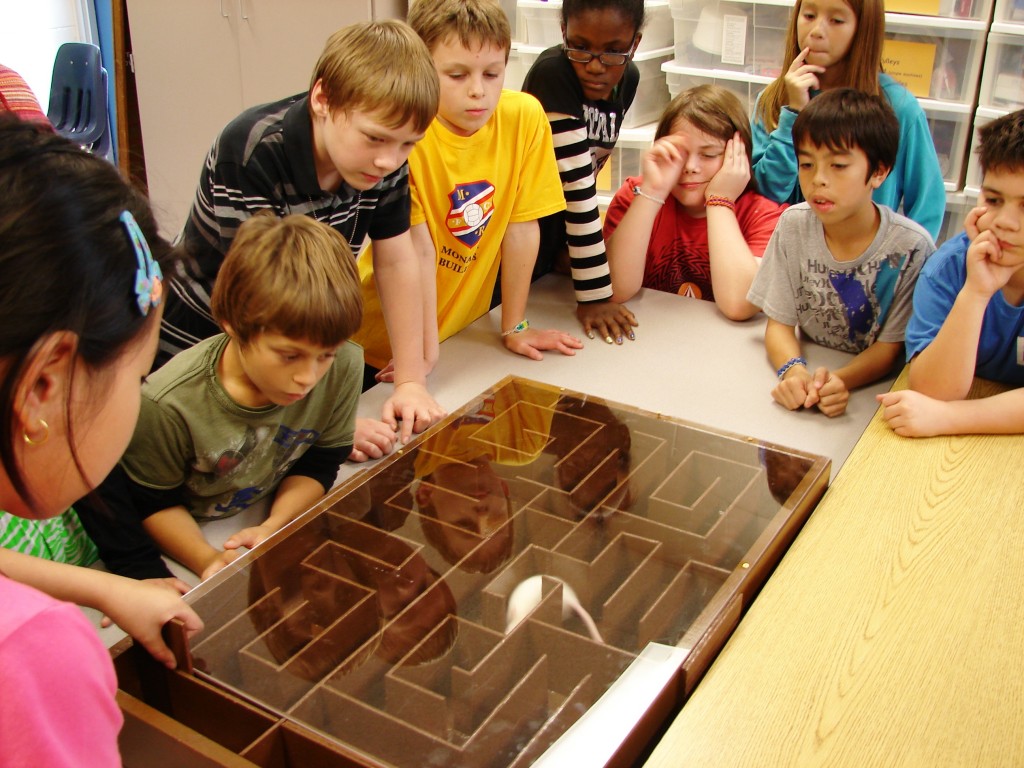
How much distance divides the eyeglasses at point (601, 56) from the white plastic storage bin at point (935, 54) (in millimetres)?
1196

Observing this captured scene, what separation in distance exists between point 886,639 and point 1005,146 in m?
0.74

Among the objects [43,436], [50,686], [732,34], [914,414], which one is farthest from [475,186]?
[732,34]

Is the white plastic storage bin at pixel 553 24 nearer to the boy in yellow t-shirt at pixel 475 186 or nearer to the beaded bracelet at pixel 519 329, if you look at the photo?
the boy in yellow t-shirt at pixel 475 186

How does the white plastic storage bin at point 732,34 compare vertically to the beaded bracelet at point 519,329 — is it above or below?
above

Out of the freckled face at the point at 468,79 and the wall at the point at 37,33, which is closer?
the freckled face at the point at 468,79

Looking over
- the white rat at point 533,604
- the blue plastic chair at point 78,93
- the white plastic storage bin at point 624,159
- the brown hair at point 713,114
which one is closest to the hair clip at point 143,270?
the white rat at point 533,604

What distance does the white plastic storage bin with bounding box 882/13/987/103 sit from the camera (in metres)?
2.47

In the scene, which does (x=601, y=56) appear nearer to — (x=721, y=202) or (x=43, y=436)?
(x=721, y=202)

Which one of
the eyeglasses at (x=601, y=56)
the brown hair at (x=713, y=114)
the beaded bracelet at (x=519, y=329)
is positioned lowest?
the beaded bracelet at (x=519, y=329)

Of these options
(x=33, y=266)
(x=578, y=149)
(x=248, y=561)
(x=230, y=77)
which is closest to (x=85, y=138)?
(x=230, y=77)

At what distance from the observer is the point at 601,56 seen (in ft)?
5.49

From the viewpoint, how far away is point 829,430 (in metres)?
1.39

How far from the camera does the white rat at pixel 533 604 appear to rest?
936mm

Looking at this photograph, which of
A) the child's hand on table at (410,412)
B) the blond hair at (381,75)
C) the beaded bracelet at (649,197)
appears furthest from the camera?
the beaded bracelet at (649,197)
